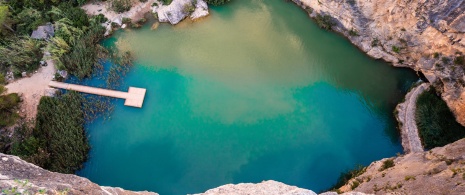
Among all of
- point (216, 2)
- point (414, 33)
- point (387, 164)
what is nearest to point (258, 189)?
point (387, 164)

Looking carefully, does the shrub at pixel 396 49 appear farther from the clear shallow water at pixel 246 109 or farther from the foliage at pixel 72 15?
the foliage at pixel 72 15

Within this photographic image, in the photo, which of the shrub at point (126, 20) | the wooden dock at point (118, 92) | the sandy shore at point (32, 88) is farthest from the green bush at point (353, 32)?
the sandy shore at point (32, 88)

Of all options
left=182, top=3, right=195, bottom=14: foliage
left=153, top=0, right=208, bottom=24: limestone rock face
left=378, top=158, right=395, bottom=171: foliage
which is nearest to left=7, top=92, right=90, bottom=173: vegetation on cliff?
left=153, top=0, right=208, bottom=24: limestone rock face

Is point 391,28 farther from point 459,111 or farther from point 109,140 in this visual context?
point 109,140

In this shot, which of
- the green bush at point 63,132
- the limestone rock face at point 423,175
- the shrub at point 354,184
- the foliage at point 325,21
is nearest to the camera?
the limestone rock face at point 423,175

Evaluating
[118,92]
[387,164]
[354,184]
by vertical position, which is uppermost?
[387,164]

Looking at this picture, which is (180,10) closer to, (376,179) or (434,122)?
(376,179)

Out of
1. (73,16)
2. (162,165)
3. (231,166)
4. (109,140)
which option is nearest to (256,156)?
(231,166)
